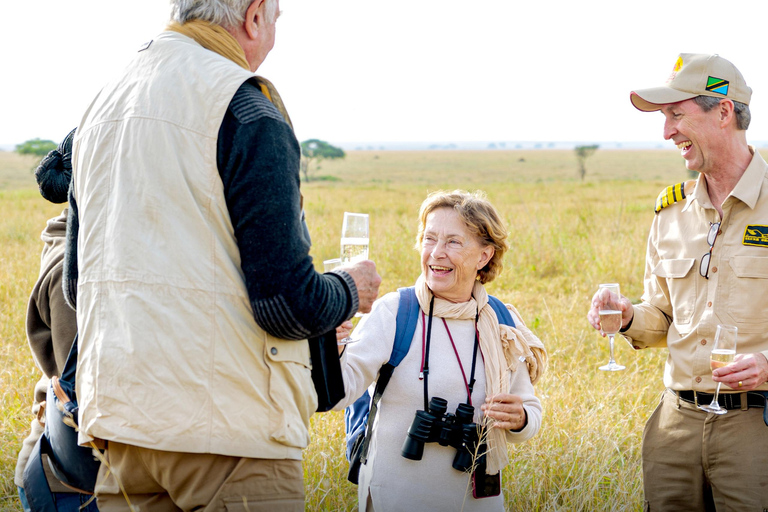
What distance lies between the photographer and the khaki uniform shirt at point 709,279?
2787 mm


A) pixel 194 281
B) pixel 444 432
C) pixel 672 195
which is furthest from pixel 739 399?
pixel 194 281

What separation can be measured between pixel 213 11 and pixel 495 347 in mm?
1611

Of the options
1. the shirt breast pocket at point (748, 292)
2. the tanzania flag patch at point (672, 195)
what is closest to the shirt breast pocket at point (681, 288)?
the shirt breast pocket at point (748, 292)

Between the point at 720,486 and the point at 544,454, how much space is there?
1065mm

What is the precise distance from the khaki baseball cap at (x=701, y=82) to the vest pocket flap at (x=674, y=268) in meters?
0.66

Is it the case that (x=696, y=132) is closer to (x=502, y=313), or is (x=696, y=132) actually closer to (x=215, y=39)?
(x=502, y=313)

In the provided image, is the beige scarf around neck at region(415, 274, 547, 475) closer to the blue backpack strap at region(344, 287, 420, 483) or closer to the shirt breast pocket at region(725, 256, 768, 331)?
the blue backpack strap at region(344, 287, 420, 483)

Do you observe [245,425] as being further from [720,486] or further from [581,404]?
[581,404]

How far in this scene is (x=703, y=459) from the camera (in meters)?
2.86

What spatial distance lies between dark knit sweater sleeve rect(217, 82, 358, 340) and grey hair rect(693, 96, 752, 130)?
1.93m

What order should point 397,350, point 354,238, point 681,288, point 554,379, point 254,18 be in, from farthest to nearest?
1. point 554,379
2. point 681,288
3. point 397,350
4. point 354,238
5. point 254,18

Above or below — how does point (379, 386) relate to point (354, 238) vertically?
below

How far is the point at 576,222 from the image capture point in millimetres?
12539

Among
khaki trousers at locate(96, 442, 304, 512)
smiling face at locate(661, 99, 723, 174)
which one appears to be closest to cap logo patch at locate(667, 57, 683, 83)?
smiling face at locate(661, 99, 723, 174)
